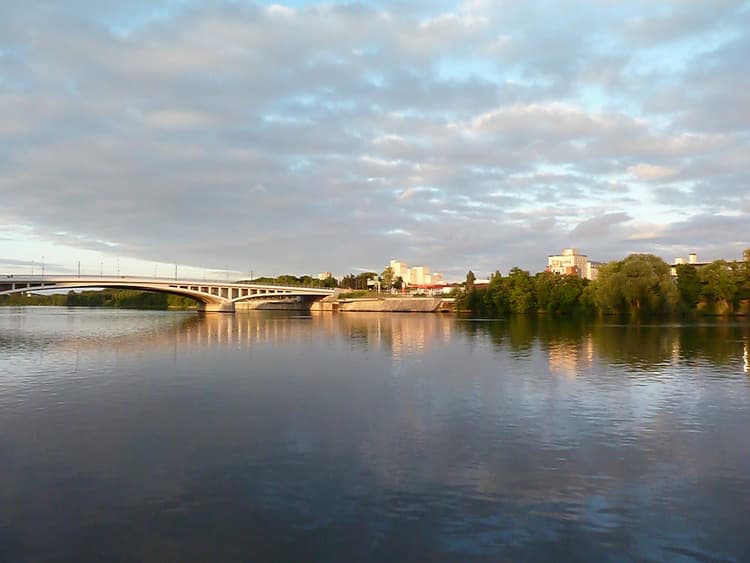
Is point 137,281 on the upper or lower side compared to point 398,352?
upper

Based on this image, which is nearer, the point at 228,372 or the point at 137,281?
the point at 228,372

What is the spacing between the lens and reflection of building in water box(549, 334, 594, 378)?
3036 centimetres

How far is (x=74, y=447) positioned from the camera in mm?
15273

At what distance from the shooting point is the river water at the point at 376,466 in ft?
31.8

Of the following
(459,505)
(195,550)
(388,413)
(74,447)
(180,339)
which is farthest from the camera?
(180,339)

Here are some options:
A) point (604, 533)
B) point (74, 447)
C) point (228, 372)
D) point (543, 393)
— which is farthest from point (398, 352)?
point (604, 533)

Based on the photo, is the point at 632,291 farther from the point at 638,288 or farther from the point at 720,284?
the point at 720,284

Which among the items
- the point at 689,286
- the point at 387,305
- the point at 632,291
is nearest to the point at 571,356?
the point at 632,291

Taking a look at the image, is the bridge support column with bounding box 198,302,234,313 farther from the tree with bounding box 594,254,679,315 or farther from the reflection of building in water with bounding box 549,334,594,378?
the reflection of building in water with bounding box 549,334,594,378

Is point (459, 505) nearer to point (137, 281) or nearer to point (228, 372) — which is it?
point (228, 372)

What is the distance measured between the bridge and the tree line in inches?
2263

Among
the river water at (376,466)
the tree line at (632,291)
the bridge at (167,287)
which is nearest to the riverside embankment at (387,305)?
the bridge at (167,287)

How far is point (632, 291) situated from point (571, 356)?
5982 centimetres

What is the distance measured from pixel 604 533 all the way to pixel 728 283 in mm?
104870
